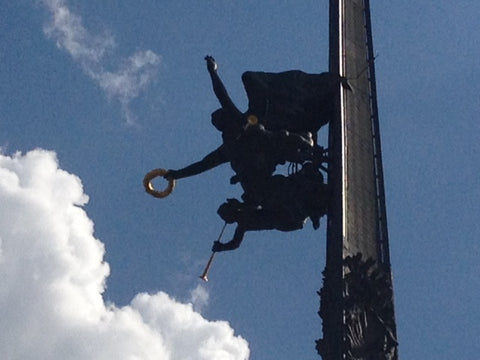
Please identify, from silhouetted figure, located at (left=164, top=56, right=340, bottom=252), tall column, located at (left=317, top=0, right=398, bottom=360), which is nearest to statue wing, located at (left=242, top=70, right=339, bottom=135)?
silhouetted figure, located at (left=164, top=56, right=340, bottom=252)

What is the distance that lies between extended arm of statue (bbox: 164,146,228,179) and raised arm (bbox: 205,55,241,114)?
0.70 metres

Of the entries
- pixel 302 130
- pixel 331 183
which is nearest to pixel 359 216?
pixel 331 183

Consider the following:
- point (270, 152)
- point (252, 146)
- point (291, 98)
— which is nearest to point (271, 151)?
point (270, 152)

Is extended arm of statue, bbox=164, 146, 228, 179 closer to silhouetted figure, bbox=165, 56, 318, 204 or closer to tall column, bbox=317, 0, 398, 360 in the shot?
silhouetted figure, bbox=165, 56, 318, 204

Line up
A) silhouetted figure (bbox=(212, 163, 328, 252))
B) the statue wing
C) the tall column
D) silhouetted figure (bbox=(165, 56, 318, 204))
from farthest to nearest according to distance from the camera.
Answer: the statue wing → silhouetted figure (bbox=(165, 56, 318, 204)) → silhouetted figure (bbox=(212, 163, 328, 252)) → the tall column

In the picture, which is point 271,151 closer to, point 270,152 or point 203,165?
point 270,152

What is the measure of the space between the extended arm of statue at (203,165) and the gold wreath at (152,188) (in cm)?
9

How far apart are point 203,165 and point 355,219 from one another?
2853 mm

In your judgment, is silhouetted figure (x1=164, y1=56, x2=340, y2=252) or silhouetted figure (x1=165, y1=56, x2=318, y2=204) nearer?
silhouetted figure (x1=164, y1=56, x2=340, y2=252)

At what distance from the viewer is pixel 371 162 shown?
67.5ft

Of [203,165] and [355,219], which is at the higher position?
[203,165]

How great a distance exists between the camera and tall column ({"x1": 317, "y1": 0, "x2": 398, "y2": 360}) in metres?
17.8

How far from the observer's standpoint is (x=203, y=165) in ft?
67.8

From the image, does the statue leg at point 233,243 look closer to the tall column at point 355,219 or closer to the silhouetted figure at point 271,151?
the silhouetted figure at point 271,151
